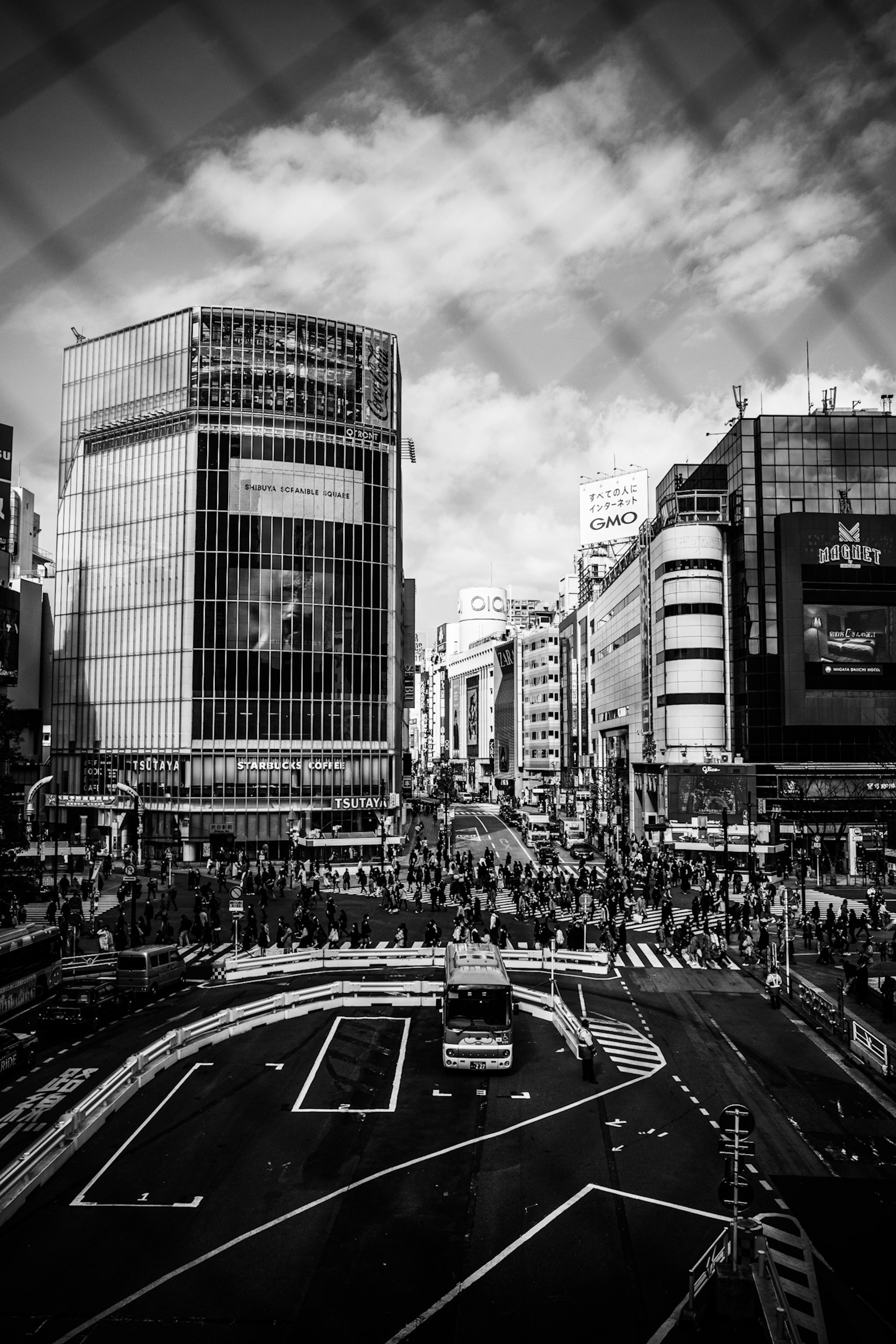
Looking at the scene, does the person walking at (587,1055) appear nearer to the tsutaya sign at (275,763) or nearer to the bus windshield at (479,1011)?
the bus windshield at (479,1011)

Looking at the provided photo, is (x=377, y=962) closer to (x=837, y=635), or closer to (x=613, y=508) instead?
(x=837, y=635)

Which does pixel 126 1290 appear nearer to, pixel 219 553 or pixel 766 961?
pixel 766 961

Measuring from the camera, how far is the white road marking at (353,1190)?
448 inches

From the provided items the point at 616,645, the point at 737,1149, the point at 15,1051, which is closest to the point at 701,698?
the point at 616,645

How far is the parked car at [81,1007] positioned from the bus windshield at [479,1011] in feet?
32.4

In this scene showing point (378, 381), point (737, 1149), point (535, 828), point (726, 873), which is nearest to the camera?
point (737, 1149)

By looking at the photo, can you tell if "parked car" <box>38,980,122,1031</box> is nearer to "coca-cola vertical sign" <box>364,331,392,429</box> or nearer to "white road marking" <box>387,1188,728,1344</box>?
"white road marking" <box>387,1188,728,1344</box>

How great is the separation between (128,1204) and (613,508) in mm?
130926

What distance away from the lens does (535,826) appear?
85.3 m

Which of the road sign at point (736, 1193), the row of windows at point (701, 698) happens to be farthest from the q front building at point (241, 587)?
the road sign at point (736, 1193)

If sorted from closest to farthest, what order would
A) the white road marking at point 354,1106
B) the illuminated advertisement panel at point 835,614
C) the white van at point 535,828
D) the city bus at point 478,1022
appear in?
the white road marking at point 354,1106
the city bus at point 478,1022
the illuminated advertisement panel at point 835,614
the white van at point 535,828

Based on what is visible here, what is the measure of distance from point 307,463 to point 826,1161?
70067 millimetres

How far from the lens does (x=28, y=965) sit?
2659 cm

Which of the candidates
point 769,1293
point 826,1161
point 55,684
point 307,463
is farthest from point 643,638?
point 769,1293
